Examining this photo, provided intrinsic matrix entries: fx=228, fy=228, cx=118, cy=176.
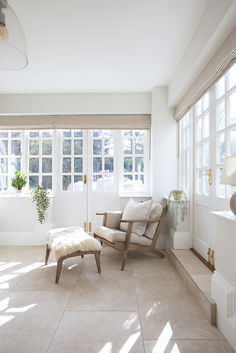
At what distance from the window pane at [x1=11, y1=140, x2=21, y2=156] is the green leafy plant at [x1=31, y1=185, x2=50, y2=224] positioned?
865 millimetres

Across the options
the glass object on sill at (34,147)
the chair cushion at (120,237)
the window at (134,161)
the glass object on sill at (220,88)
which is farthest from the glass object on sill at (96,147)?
the glass object on sill at (220,88)

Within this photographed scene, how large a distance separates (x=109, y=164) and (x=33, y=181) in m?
1.45

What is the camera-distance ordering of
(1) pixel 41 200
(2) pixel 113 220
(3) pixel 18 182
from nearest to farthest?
(2) pixel 113 220, (1) pixel 41 200, (3) pixel 18 182

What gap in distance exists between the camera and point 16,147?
428cm

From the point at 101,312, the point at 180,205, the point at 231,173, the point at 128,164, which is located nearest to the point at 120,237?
the point at 180,205

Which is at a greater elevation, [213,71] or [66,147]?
[213,71]

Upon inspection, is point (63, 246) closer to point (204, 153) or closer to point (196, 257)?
point (196, 257)

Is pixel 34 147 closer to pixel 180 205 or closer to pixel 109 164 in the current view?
pixel 109 164

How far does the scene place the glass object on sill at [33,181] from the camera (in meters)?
4.25

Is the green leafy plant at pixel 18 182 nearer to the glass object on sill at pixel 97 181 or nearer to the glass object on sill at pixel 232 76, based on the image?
the glass object on sill at pixel 97 181

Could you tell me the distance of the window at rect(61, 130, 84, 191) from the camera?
4.23 meters

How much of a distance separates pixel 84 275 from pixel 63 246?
0.49 m

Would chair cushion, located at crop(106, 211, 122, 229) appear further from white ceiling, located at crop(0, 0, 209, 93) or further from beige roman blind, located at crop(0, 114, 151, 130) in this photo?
A: white ceiling, located at crop(0, 0, 209, 93)

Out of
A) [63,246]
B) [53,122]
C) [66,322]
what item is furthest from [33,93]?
[66,322]
